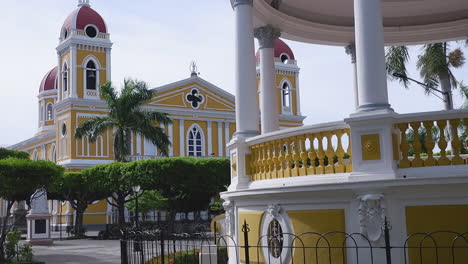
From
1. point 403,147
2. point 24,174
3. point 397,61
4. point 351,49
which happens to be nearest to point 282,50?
point 397,61

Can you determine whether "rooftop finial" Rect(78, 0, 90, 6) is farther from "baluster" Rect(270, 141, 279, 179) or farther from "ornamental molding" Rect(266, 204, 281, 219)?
"ornamental molding" Rect(266, 204, 281, 219)

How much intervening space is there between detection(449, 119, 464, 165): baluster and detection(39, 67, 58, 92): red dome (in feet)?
231

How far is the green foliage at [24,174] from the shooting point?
21031 millimetres

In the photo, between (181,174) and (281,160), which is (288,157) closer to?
(281,160)

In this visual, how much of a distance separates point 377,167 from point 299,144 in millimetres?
1621

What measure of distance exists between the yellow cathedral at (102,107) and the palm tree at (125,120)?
11540 millimetres

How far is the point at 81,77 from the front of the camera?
55.2 meters

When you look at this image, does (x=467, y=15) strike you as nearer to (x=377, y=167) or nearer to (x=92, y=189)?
(x=377, y=167)

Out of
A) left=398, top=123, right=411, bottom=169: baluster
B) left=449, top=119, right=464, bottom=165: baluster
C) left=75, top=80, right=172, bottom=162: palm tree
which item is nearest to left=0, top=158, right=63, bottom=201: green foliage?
left=398, top=123, right=411, bottom=169: baluster

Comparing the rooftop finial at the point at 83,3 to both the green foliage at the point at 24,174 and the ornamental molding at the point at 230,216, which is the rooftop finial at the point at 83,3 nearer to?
the green foliage at the point at 24,174

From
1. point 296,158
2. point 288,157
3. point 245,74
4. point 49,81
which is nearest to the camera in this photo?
point 296,158

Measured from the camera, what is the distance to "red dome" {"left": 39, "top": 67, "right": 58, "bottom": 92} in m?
74.3

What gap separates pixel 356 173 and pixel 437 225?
4.42 ft

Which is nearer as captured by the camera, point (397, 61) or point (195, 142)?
point (397, 61)
